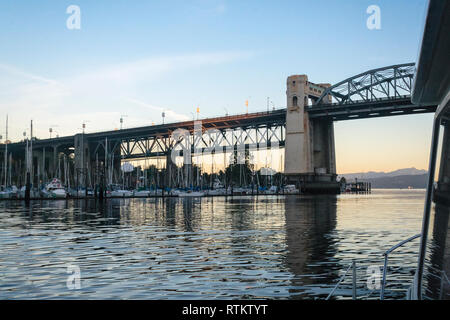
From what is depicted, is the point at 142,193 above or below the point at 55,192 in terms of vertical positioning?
below

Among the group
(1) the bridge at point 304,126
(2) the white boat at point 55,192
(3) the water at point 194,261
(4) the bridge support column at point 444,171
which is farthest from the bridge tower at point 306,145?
(4) the bridge support column at point 444,171

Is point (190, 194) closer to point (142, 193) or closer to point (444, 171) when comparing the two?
point (142, 193)

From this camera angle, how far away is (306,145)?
136 meters

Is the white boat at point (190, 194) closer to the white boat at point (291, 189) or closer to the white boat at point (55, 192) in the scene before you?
the white boat at point (291, 189)

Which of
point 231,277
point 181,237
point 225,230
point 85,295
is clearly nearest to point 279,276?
point 231,277

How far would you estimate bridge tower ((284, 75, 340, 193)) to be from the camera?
136500 millimetres

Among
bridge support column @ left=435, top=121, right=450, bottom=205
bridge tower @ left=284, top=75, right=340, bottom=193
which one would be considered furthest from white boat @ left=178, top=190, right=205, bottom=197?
bridge support column @ left=435, top=121, right=450, bottom=205

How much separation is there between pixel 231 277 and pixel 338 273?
3.73 meters

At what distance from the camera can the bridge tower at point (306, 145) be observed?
13650cm

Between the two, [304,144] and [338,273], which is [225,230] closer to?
[338,273]

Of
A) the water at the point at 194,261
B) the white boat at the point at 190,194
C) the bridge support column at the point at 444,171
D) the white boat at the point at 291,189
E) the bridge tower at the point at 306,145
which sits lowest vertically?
the water at the point at 194,261

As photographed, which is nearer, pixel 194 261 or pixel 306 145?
pixel 194 261

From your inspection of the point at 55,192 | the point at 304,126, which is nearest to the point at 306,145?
the point at 304,126

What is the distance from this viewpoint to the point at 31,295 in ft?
46.8
